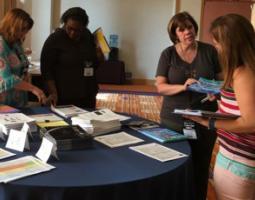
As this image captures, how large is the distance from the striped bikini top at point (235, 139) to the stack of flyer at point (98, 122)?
0.65 metres

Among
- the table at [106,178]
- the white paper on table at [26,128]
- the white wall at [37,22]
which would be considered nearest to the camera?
the table at [106,178]

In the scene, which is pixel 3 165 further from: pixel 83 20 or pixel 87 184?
pixel 83 20

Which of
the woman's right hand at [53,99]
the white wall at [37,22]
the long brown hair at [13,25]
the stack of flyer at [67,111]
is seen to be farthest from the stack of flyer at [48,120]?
the white wall at [37,22]

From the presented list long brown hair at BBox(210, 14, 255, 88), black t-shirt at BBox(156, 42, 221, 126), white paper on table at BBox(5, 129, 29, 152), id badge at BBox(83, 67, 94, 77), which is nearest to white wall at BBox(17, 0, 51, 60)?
id badge at BBox(83, 67, 94, 77)

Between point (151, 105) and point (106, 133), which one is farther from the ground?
point (106, 133)

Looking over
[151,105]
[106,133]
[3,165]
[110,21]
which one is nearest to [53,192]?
[3,165]

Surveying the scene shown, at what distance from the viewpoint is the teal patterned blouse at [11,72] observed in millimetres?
2340

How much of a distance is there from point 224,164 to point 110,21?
736cm

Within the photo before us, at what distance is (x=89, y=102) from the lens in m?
2.95

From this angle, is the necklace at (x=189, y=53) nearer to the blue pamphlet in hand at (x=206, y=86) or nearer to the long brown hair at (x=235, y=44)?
the blue pamphlet in hand at (x=206, y=86)

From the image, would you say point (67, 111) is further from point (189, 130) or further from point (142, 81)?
point (142, 81)

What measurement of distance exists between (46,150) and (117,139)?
0.45 m

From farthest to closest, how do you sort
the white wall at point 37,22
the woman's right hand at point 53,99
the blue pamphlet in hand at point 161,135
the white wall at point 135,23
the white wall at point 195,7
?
the white wall at point 135,23
the white wall at point 195,7
the white wall at point 37,22
the woman's right hand at point 53,99
the blue pamphlet in hand at point 161,135

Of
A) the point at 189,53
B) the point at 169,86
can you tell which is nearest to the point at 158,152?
the point at 169,86
